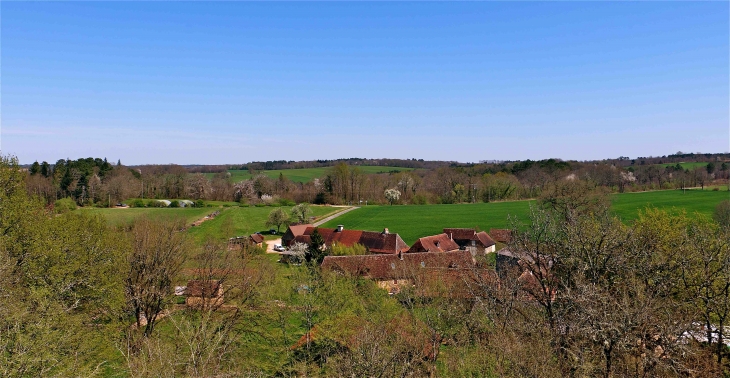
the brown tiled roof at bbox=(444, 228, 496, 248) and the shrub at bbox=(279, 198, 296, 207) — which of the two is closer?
the brown tiled roof at bbox=(444, 228, 496, 248)

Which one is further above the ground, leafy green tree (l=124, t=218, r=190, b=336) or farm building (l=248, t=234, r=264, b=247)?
leafy green tree (l=124, t=218, r=190, b=336)

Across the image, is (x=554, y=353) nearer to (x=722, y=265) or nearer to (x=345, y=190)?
(x=722, y=265)

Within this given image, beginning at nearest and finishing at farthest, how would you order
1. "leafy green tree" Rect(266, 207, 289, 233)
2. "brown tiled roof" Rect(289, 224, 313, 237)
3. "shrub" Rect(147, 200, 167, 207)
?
1. "brown tiled roof" Rect(289, 224, 313, 237)
2. "leafy green tree" Rect(266, 207, 289, 233)
3. "shrub" Rect(147, 200, 167, 207)

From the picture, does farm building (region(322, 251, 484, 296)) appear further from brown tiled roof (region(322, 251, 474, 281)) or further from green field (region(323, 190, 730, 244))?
green field (region(323, 190, 730, 244))

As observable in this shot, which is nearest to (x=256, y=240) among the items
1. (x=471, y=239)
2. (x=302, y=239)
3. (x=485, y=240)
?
(x=302, y=239)

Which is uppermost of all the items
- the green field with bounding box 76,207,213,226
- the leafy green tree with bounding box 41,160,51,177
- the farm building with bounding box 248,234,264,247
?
the leafy green tree with bounding box 41,160,51,177

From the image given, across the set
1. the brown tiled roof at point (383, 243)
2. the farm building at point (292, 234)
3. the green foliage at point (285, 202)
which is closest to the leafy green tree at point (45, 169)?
the green foliage at point (285, 202)

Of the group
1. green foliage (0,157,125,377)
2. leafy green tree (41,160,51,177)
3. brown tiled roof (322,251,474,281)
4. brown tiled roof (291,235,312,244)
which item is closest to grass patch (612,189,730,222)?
brown tiled roof (322,251,474,281)

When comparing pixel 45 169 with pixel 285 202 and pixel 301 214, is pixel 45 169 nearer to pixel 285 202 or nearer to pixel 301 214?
pixel 285 202
